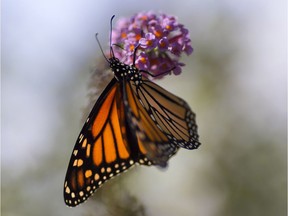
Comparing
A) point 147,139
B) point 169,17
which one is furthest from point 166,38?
point 147,139

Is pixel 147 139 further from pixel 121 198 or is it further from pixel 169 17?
pixel 169 17

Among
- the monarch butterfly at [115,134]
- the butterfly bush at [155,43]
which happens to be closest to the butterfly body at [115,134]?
the monarch butterfly at [115,134]

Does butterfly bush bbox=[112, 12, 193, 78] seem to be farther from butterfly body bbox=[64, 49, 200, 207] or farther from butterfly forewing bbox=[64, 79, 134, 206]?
butterfly forewing bbox=[64, 79, 134, 206]

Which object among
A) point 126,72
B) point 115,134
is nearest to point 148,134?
point 115,134

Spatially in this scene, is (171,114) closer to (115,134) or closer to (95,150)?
(115,134)

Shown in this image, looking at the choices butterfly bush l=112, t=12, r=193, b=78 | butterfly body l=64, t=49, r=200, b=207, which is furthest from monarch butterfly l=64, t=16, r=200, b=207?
butterfly bush l=112, t=12, r=193, b=78

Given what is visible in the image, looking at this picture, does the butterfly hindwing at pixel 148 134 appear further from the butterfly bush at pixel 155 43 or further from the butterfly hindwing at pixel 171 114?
the butterfly bush at pixel 155 43
